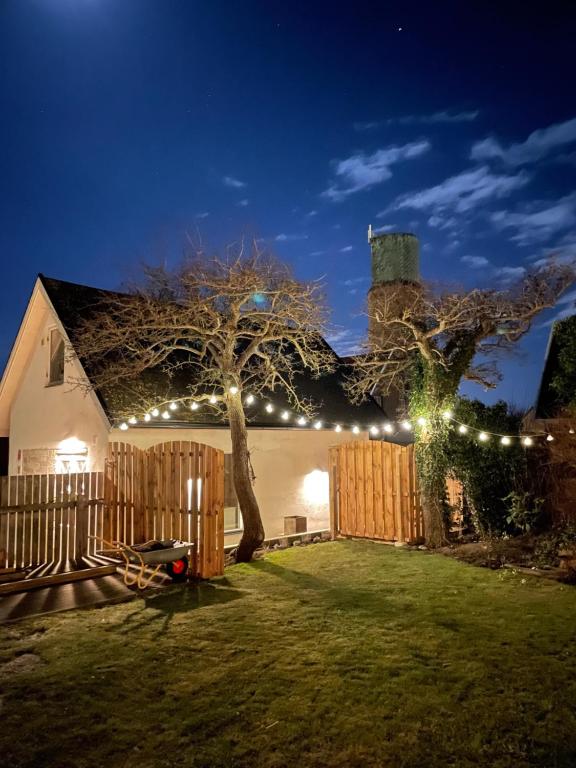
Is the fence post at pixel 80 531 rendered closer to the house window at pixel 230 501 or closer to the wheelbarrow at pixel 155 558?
the wheelbarrow at pixel 155 558

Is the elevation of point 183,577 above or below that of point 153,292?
below

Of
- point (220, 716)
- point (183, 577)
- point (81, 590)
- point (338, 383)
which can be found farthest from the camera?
point (338, 383)

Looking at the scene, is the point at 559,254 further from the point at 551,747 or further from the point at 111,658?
the point at 111,658

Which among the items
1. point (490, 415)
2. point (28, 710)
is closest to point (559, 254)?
point (490, 415)

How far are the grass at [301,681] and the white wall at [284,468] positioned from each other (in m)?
5.53

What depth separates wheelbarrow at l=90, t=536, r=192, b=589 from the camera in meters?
7.71

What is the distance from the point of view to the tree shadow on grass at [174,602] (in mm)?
6309

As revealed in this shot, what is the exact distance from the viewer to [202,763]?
3340mm

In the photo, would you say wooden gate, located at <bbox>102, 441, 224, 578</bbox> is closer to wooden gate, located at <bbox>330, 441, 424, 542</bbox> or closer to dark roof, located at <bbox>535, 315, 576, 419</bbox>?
wooden gate, located at <bbox>330, 441, 424, 542</bbox>

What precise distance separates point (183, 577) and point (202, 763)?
5.22 metres

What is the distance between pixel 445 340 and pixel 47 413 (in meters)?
10.2

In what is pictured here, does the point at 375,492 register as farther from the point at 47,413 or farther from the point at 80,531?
the point at 47,413

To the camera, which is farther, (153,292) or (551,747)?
(153,292)

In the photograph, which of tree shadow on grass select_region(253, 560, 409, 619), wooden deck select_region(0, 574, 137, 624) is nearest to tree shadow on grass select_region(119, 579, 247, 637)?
wooden deck select_region(0, 574, 137, 624)
